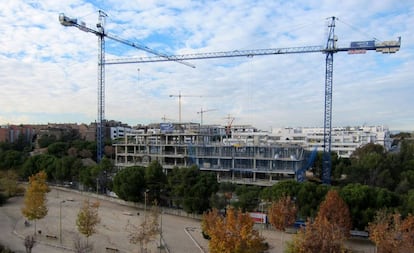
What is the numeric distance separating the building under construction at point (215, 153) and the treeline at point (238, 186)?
31.5 feet

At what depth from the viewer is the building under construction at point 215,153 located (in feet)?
183

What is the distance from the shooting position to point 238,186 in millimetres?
39875

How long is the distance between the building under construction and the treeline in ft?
31.5

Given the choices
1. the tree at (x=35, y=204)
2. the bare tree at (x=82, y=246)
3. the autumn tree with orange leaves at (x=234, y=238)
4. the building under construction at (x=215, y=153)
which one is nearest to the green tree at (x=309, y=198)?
the autumn tree with orange leaves at (x=234, y=238)

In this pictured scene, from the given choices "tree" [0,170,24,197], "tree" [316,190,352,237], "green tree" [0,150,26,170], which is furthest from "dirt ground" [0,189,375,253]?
"green tree" [0,150,26,170]

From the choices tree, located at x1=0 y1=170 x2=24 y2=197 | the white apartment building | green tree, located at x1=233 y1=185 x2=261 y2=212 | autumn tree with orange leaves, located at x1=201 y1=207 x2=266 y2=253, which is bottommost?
tree, located at x1=0 y1=170 x2=24 y2=197

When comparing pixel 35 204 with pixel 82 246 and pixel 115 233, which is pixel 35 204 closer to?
pixel 115 233

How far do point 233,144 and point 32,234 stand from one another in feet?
120

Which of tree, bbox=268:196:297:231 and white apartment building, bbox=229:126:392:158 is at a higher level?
white apartment building, bbox=229:126:392:158

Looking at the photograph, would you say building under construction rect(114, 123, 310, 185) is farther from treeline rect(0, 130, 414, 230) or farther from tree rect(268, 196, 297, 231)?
Result: tree rect(268, 196, 297, 231)

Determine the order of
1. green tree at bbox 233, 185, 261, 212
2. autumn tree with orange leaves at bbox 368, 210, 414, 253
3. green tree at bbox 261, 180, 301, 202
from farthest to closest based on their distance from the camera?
green tree at bbox 233, 185, 261, 212
green tree at bbox 261, 180, 301, 202
autumn tree with orange leaves at bbox 368, 210, 414, 253

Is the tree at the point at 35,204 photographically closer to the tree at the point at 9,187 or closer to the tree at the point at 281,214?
the tree at the point at 9,187

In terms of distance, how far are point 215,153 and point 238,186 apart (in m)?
22.0

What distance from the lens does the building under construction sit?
55.7 metres
